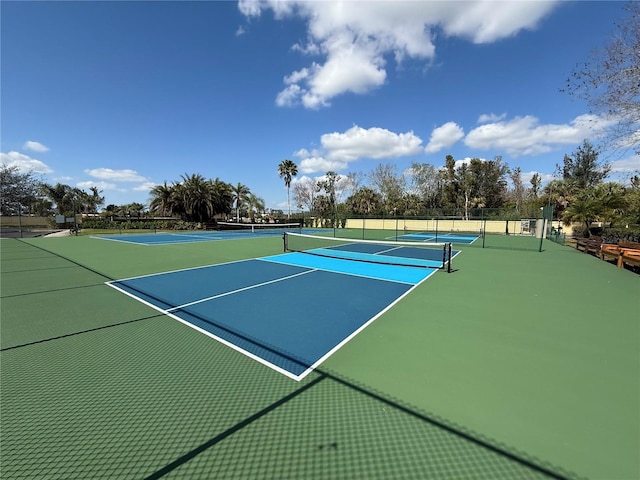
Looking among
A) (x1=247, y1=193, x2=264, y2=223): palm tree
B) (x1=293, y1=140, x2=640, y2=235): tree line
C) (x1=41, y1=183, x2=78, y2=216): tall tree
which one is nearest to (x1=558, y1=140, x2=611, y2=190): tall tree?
(x1=293, y1=140, x2=640, y2=235): tree line

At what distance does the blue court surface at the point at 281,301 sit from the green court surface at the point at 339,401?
313mm

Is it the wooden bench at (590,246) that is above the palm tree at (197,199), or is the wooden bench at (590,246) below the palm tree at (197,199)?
below

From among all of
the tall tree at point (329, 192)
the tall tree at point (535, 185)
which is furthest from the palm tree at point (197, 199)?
the tall tree at point (535, 185)

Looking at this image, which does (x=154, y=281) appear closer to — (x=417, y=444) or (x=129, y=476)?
(x=129, y=476)

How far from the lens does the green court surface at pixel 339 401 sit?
2.38 m

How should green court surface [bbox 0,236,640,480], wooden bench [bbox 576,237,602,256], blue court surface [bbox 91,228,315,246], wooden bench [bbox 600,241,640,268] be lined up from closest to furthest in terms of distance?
1. green court surface [bbox 0,236,640,480]
2. wooden bench [bbox 600,241,640,268]
3. wooden bench [bbox 576,237,602,256]
4. blue court surface [bbox 91,228,315,246]

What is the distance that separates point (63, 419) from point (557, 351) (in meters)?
6.41

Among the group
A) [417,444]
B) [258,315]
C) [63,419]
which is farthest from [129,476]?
[258,315]

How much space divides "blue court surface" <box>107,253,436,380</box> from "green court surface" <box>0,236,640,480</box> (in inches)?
12.3

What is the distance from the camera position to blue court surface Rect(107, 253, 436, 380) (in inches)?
179

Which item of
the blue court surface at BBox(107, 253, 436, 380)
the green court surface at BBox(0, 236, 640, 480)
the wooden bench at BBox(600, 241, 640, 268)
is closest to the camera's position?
the green court surface at BBox(0, 236, 640, 480)

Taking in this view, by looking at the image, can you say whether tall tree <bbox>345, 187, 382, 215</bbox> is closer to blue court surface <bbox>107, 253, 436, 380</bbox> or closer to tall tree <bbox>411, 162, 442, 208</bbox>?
tall tree <bbox>411, 162, 442, 208</bbox>

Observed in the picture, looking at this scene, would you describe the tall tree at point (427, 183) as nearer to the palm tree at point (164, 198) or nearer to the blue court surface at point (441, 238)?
the blue court surface at point (441, 238)

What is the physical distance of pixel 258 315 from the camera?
590 cm
